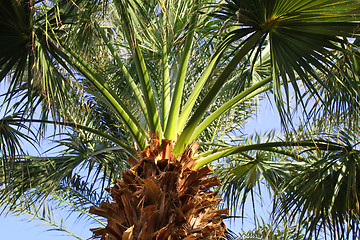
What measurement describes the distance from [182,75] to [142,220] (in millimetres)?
1775

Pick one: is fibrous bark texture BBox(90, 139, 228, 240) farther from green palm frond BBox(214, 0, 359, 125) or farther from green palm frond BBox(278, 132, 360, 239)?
green palm frond BBox(278, 132, 360, 239)

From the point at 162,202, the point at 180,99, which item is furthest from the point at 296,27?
the point at 162,202

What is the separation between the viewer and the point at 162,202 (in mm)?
3332

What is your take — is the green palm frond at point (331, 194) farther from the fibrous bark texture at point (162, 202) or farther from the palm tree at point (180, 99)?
the fibrous bark texture at point (162, 202)

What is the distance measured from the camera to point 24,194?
5363 mm

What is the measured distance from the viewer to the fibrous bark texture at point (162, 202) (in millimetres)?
3271

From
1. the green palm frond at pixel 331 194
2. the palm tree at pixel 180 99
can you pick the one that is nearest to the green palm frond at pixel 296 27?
the palm tree at pixel 180 99

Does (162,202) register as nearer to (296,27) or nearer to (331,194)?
(296,27)

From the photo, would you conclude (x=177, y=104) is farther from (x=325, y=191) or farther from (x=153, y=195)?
(x=325, y=191)

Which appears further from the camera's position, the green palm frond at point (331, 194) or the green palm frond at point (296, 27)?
the green palm frond at point (331, 194)

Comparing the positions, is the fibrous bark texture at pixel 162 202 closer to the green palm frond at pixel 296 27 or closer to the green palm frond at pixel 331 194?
the green palm frond at pixel 296 27

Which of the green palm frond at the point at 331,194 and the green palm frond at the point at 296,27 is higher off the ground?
the green palm frond at the point at 296,27

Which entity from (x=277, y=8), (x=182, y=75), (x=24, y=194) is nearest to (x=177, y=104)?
(x=182, y=75)

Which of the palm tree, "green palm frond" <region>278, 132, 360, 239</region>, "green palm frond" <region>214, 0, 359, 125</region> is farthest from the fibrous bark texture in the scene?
"green palm frond" <region>278, 132, 360, 239</region>
